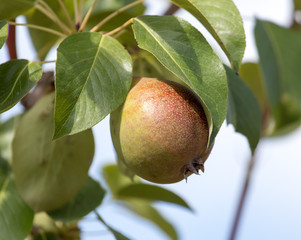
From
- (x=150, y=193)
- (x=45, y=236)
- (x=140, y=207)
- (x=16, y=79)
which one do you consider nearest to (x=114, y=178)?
(x=140, y=207)

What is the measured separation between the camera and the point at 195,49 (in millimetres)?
790

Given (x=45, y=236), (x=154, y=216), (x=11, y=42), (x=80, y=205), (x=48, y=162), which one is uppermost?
(x=11, y=42)

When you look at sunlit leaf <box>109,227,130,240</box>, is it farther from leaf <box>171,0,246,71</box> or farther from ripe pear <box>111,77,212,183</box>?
leaf <box>171,0,246,71</box>

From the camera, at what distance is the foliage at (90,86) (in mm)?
739

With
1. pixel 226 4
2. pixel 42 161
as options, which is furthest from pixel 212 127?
pixel 42 161

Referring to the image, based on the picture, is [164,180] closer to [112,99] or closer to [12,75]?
[112,99]

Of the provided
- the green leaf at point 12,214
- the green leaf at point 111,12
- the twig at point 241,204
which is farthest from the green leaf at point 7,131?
the twig at point 241,204

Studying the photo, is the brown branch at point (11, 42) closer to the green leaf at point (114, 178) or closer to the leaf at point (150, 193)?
the leaf at point (150, 193)

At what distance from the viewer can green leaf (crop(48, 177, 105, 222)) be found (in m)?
1.03

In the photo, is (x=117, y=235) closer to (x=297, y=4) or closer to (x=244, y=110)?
(x=244, y=110)

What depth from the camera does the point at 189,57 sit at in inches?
30.7

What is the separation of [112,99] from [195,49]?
0.49 ft

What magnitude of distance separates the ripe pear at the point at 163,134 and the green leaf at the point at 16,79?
0.14m

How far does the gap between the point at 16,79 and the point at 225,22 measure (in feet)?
1.09
